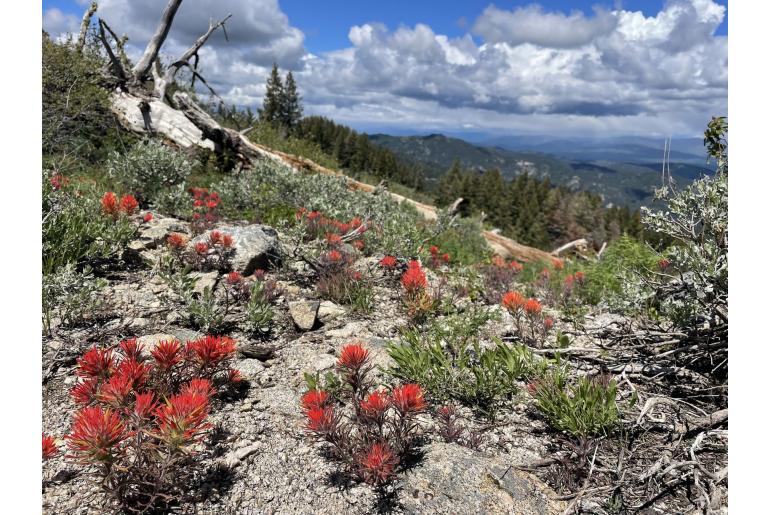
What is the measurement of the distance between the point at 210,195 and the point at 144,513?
6.96 m

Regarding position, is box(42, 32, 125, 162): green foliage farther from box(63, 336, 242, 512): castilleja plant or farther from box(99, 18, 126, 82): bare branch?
box(63, 336, 242, 512): castilleja plant

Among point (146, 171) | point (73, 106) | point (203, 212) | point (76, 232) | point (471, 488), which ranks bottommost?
point (471, 488)

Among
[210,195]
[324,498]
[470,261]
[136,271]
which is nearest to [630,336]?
[324,498]

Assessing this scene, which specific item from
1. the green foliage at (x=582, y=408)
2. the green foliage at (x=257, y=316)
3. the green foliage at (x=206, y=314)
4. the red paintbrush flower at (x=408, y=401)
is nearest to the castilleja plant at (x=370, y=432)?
the red paintbrush flower at (x=408, y=401)

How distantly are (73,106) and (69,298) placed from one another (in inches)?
339

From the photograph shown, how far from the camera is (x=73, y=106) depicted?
995 cm

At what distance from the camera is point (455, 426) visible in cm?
294

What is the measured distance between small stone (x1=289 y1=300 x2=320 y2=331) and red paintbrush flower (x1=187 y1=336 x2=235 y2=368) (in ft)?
5.51

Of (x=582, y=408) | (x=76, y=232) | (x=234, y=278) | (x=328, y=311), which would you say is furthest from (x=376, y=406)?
(x=76, y=232)

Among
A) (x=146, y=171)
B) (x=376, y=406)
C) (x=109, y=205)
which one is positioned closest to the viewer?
(x=376, y=406)

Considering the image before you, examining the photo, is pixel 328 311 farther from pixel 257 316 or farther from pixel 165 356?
pixel 165 356

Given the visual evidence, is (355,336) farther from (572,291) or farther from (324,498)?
(572,291)

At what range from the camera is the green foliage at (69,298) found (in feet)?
12.4

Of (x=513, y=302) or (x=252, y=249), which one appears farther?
(x=252, y=249)
